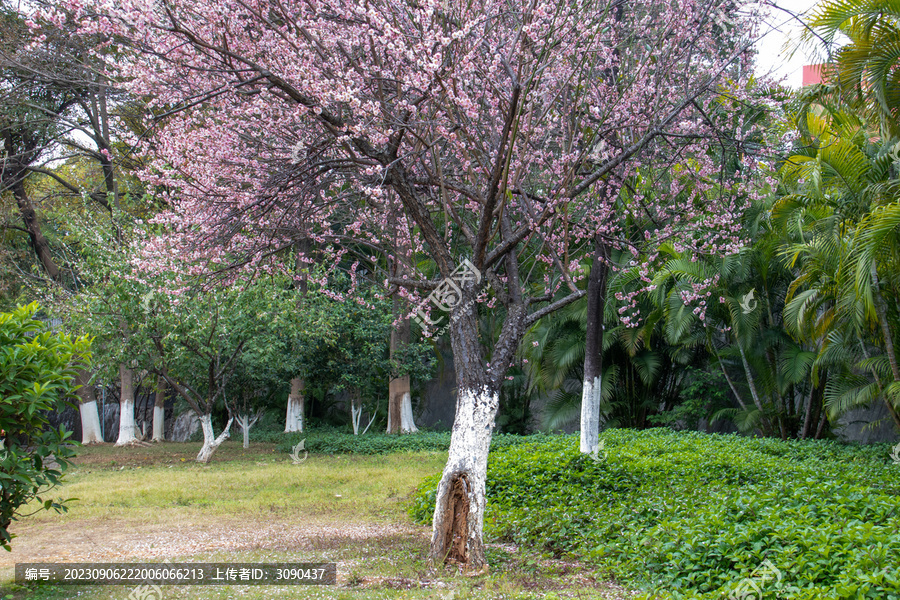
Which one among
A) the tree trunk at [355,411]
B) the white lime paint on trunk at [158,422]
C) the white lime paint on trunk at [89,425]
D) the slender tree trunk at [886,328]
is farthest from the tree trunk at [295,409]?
the slender tree trunk at [886,328]

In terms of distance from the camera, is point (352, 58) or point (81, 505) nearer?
point (352, 58)

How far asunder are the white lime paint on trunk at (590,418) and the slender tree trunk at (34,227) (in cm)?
1617

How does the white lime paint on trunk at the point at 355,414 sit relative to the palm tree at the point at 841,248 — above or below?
below

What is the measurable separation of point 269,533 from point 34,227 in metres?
15.6

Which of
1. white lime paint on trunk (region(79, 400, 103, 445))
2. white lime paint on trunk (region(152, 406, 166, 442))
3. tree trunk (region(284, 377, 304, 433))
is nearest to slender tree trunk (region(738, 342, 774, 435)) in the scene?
tree trunk (region(284, 377, 304, 433))

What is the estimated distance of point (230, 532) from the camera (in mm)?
7270

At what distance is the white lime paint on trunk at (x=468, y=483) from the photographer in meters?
5.46

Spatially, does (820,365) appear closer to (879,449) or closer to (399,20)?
(879,449)

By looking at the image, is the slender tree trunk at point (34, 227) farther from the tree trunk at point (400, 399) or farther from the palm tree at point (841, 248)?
the palm tree at point (841, 248)

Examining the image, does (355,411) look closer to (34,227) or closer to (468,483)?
(34,227)

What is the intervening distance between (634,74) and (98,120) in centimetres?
1668

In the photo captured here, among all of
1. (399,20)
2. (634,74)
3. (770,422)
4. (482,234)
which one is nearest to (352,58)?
(399,20)

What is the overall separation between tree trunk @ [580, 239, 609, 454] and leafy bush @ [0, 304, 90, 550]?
25.5 feet

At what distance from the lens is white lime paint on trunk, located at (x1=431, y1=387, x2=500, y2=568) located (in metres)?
5.46
